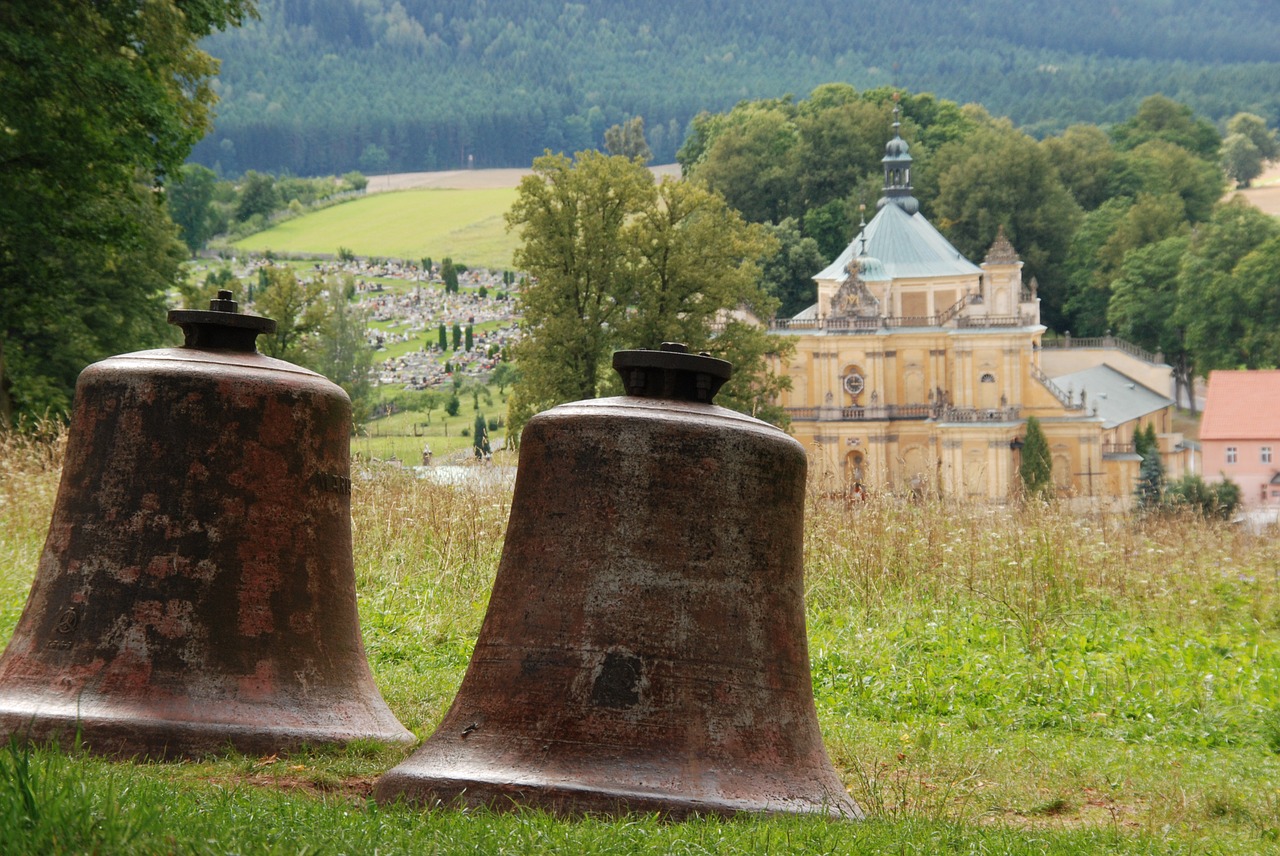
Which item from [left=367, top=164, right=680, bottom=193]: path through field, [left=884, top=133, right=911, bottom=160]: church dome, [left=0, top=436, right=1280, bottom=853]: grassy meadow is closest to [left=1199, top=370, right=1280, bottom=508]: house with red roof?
[left=884, top=133, right=911, bottom=160]: church dome

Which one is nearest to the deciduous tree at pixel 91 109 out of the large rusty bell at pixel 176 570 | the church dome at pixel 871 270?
the large rusty bell at pixel 176 570

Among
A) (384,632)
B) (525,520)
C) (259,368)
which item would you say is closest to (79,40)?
(384,632)

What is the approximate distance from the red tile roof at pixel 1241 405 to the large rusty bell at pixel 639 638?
65.7m

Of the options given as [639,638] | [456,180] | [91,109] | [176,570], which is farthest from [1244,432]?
[456,180]

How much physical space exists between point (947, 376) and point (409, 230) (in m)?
62.8

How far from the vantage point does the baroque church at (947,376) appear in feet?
222

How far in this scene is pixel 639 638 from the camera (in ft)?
15.1

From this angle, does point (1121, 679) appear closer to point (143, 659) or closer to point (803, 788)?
point (803, 788)

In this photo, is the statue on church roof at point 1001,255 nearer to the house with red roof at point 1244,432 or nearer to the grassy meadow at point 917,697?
the house with red roof at point 1244,432

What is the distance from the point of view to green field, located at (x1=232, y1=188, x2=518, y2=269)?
378ft

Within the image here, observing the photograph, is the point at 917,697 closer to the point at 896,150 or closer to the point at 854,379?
the point at 854,379

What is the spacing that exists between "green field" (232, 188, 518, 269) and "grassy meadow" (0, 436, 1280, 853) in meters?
98.9

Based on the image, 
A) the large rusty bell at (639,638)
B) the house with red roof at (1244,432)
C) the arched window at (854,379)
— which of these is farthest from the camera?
the arched window at (854,379)

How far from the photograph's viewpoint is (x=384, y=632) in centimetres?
954
